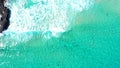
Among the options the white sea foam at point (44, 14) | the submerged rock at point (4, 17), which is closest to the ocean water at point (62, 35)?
the white sea foam at point (44, 14)

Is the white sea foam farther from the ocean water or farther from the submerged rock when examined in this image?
the submerged rock

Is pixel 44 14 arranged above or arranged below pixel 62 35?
above

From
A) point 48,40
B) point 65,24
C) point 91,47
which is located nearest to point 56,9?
point 65,24

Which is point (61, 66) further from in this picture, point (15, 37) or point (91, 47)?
point (15, 37)

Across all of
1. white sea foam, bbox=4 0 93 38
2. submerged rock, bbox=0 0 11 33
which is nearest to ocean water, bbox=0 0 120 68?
white sea foam, bbox=4 0 93 38

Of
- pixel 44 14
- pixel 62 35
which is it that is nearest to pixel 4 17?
pixel 44 14

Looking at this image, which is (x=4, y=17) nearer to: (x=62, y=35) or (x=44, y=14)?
(x=44, y=14)
